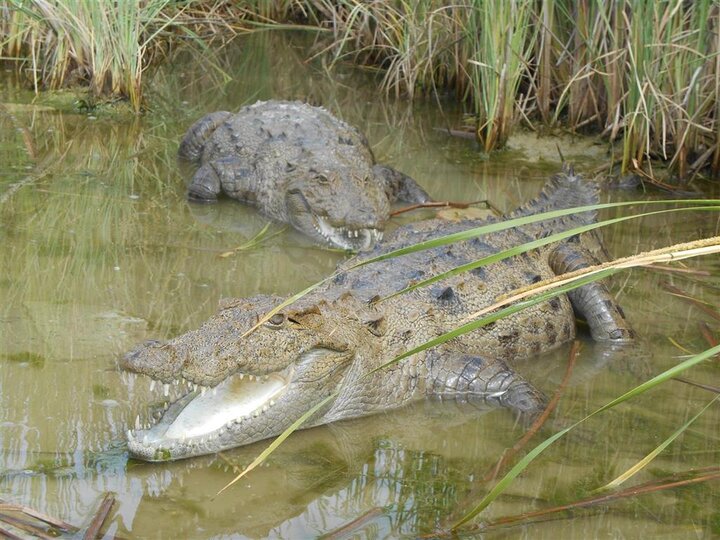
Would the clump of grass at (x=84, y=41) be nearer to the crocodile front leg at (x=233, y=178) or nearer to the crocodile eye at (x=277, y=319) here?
the crocodile front leg at (x=233, y=178)

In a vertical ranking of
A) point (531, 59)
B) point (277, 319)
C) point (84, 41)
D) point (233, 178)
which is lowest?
point (233, 178)

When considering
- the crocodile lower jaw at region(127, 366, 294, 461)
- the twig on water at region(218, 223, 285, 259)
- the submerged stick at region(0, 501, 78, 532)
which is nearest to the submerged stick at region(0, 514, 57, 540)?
the submerged stick at region(0, 501, 78, 532)

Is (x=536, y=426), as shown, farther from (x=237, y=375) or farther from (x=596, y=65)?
(x=596, y=65)

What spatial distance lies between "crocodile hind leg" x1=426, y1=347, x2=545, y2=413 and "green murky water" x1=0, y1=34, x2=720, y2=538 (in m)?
0.10

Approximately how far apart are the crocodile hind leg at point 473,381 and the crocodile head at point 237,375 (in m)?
0.50

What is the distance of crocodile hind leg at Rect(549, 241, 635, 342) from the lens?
529cm

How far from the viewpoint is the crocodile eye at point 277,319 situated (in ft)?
13.5

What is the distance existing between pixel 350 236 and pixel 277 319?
2.70 metres

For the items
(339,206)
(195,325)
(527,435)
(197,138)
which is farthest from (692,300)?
(197,138)

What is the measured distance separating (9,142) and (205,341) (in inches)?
175

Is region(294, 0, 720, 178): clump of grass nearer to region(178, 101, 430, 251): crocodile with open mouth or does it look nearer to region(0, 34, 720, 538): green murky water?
region(0, 34, 720, 538): green murky water

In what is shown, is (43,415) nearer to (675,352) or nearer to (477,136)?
(675,352)

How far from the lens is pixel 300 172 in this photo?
734 centimetres

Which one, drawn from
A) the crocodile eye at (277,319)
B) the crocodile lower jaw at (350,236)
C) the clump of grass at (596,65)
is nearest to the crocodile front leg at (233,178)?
the crocodile lower jaw at (350,236)
